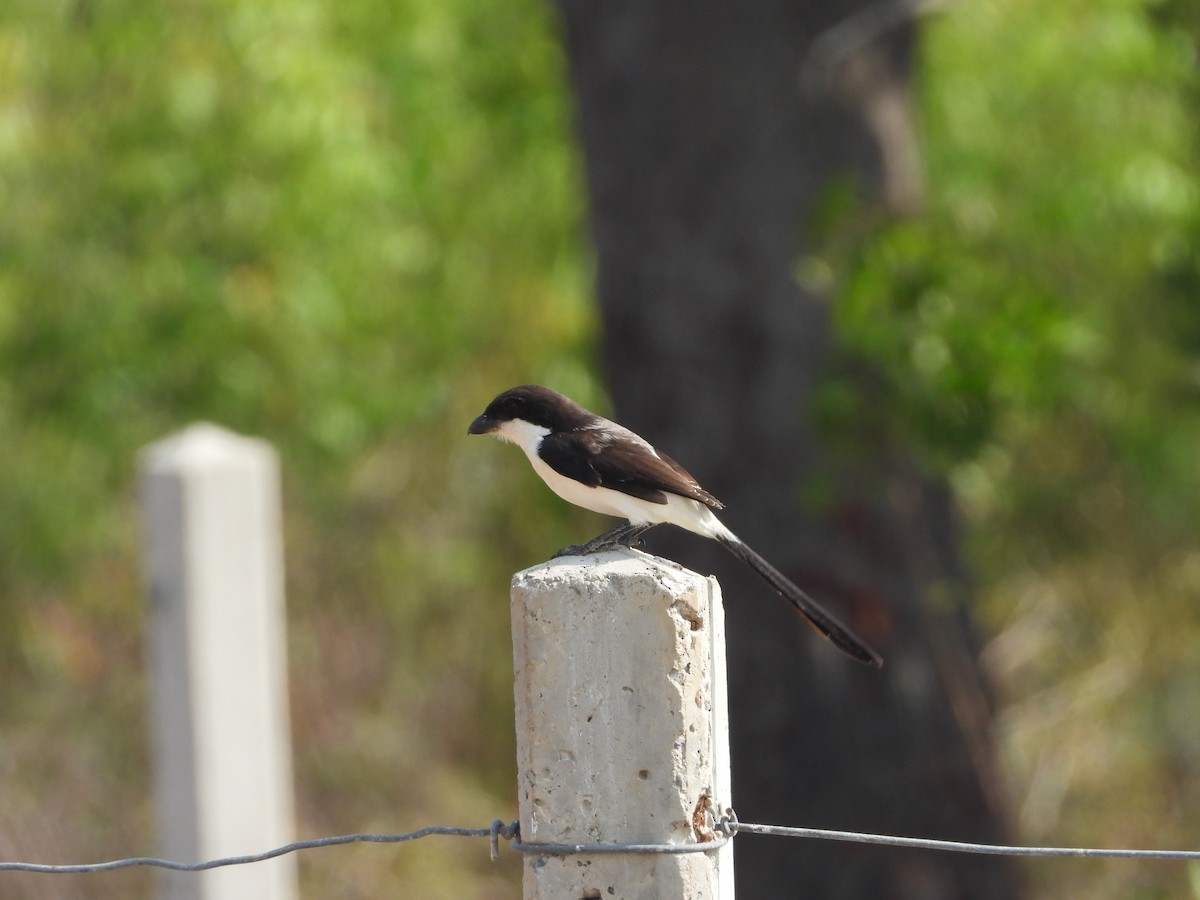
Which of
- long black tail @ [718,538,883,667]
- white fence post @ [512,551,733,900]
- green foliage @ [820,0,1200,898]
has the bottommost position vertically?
white fence post @ [512,551,733,900]

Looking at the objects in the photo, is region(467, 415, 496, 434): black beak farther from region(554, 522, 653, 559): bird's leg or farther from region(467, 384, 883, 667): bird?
region(554, 522, 653, 559): bird's leg

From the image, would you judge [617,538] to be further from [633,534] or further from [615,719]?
[615,719]

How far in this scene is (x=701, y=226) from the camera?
637cm

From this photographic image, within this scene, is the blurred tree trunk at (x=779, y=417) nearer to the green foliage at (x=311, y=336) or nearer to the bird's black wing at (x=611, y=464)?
the green foliage at (x=311, y=336)

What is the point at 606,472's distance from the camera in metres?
2.88

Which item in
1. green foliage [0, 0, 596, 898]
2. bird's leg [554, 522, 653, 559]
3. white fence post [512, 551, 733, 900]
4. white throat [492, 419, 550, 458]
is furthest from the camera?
green foliage [0, 0, 596, 898]

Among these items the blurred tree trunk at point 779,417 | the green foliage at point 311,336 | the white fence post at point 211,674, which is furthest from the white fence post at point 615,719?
the green foliage at point 311,336

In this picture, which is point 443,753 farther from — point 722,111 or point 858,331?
point 858,331

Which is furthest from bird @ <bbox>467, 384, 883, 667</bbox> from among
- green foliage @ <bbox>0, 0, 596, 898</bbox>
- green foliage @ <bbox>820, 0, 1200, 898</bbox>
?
green foliage @ <bbox>0, 0, 596, 898</bbox>

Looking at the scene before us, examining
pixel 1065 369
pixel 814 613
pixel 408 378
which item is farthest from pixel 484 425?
pixel 408 378

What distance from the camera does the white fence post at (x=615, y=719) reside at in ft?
7.06

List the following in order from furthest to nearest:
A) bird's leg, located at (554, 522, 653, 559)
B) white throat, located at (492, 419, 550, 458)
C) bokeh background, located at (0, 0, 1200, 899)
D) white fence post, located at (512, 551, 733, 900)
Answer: bokeh background, located at (0, 0, 1200, 899) → white throat, located at (492, 419, 550, 458) → bird's leg, located at (554, 522, 653, 559) → white fence post, located at (512, 551, 733, 900)

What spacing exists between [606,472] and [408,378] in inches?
263

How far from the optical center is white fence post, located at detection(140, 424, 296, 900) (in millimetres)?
4734
